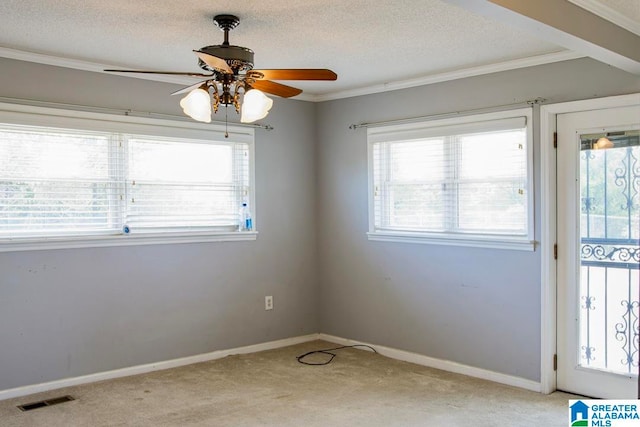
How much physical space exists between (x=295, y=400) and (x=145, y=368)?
134cm

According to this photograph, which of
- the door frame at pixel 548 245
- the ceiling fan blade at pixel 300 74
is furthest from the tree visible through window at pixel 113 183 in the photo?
the door frame at pixel 548 245

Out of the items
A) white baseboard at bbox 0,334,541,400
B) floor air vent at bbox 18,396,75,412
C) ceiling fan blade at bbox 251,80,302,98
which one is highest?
ceiling fan blade at bbox 251,80,302,98

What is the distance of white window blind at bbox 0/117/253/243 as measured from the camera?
4.09 metres

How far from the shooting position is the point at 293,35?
3650 mm

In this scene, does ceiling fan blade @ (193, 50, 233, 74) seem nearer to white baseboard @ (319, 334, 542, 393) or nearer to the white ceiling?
the white ceiling

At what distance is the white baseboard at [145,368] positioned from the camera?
4078 millimetres

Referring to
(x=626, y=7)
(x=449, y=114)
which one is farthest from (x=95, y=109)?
(x=626, y=7)

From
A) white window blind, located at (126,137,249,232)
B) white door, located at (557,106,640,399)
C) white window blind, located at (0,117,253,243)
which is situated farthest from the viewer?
white window blind, located at (126,137,249,232)

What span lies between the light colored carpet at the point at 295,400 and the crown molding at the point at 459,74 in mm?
2271

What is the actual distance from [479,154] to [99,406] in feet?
10.5

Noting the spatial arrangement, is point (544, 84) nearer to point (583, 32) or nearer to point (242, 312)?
point (583, 32)

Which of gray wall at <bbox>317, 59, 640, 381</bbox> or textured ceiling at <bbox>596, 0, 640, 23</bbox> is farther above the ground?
textured ceiling at <bbox>596, 0, 640, 23</bbox>

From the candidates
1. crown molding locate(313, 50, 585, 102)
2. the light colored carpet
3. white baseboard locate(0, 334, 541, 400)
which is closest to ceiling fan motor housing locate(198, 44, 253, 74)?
crown molding locate(313, 50, 585, 102)

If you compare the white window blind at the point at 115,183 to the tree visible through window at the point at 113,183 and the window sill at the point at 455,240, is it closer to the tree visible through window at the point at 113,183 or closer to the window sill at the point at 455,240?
the tree visible through window at the point at 113,183
